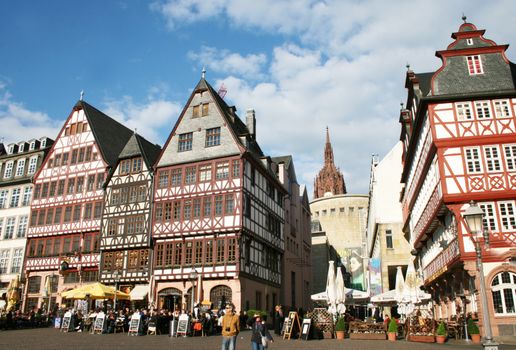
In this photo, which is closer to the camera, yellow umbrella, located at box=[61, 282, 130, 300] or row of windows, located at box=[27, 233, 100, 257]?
yellow umbrella, located at box=[61, 282, 130, 300]

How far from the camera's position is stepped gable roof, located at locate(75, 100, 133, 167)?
135 feet

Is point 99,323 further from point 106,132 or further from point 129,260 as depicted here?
point 106,132

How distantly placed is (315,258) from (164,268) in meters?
40.3

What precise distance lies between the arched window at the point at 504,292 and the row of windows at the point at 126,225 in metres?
24.3

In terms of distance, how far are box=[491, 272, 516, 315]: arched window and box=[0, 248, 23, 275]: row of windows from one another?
37.2 meters

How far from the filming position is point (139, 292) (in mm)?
34969

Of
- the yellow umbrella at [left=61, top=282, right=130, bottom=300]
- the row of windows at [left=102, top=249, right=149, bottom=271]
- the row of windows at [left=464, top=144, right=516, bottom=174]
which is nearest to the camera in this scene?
the row of windows at [left=464, top=144, right=516, bottom=174]

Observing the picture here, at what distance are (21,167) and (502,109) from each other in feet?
136

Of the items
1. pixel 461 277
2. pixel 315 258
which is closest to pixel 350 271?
pixel 315 258

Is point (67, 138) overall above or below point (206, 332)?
above

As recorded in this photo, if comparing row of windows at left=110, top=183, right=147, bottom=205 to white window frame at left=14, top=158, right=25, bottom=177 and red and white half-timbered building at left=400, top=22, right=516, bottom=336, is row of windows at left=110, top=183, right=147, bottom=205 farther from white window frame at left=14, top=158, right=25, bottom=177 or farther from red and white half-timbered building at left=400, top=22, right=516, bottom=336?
red and white half-timbered building at left=400, top=22, right=516, bottom=336

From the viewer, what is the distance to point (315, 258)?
71.7m

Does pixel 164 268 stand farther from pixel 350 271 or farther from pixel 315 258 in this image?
pixel 350 271

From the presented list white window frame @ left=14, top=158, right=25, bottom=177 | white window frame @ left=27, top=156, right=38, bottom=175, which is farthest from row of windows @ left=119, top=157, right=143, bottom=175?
white window frame @ left=14, top=158, right=25, bottom=177
